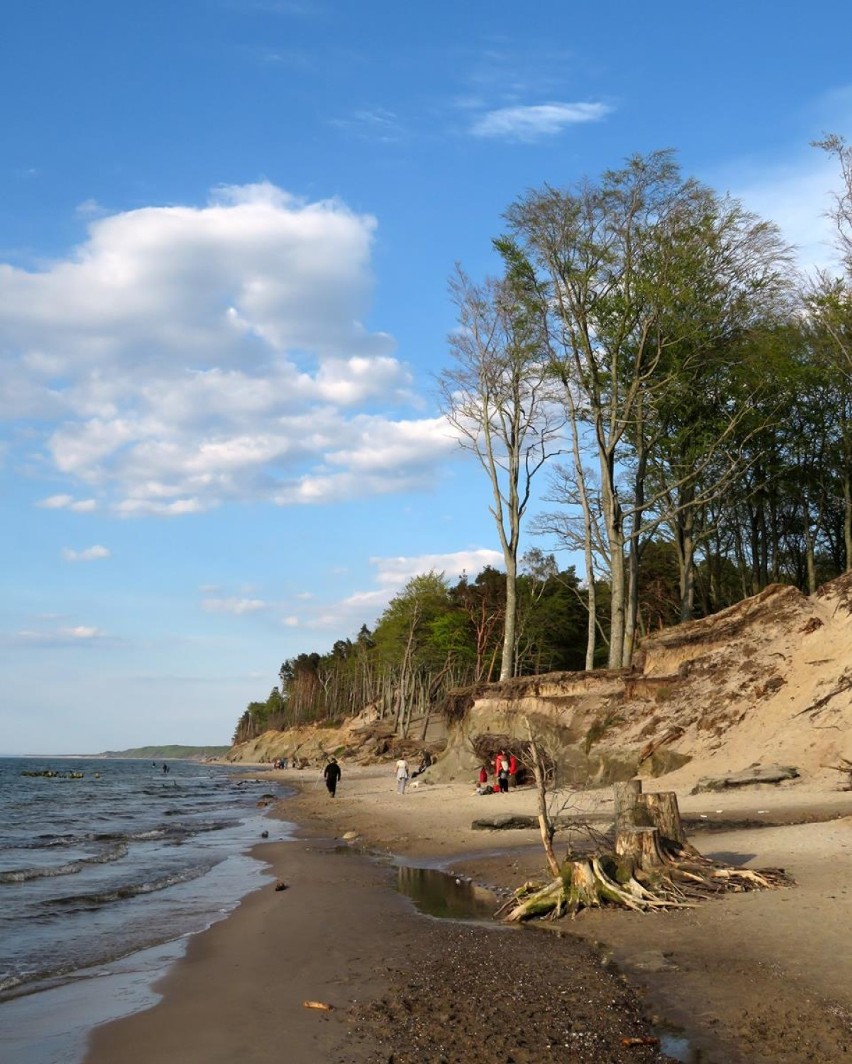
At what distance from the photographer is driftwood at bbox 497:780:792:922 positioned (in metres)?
10.3

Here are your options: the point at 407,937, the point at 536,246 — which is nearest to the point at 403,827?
the point at 407,937

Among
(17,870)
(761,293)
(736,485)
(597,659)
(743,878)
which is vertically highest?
(761,293)

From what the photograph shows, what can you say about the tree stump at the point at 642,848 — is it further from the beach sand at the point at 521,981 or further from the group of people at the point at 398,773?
the group of people at the point at 398,773

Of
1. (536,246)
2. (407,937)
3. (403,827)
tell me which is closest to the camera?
(407,937)

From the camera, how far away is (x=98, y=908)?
→ 559 inches

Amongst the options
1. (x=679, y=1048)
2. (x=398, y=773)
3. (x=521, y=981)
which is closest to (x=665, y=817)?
(x=521, y=981)

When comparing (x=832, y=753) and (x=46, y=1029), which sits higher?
(x=832, y=753)

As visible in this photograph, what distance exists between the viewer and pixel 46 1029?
24.8ft

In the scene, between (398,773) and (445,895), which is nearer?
(445,895)

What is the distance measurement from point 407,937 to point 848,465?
3341cm

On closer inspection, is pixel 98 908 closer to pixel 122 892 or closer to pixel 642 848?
pixel 122 892

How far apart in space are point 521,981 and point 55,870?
1453cm

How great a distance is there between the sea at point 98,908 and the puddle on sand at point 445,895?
270 cm

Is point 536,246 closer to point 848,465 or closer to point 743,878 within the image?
point 848,465
